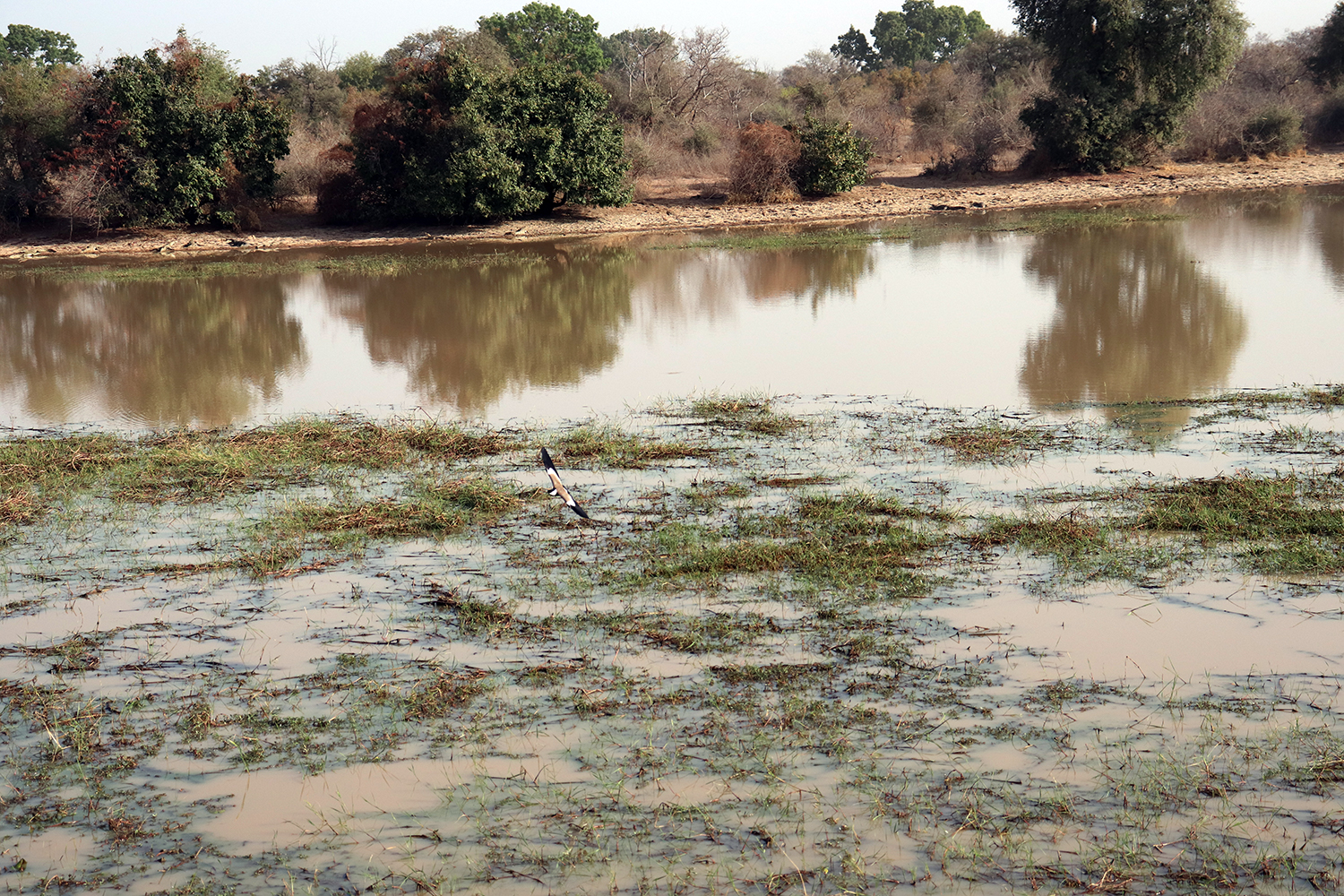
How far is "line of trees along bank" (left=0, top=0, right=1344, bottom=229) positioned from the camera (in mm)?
26078

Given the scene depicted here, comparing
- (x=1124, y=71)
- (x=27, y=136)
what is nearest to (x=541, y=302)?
(x=27, y=136)

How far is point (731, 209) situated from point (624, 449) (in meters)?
22.5

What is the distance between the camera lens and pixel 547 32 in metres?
60.6

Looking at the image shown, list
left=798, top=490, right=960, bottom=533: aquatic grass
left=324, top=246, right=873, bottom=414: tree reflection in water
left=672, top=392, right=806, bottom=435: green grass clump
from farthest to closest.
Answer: left=324, top=246, right=873, bottom=414: tree reflection in water → left=672, top=392, right=806, bottom=435: green grass clump → left=798, top=490, right=960, bottom=533: aquatic grass

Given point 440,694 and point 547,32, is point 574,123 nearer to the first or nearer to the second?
point 440,694

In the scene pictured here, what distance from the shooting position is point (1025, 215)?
26844 millimetres

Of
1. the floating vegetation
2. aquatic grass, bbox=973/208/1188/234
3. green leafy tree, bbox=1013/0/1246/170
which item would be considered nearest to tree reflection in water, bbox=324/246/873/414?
the floating vegetation

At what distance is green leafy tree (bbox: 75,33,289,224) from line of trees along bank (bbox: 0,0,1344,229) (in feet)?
0.15

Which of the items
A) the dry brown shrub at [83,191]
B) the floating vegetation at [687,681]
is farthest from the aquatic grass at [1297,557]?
the dry brown shrub at [83,191]

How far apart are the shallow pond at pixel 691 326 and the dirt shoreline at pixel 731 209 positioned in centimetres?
399

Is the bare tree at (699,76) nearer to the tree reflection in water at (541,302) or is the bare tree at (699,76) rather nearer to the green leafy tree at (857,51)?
the tree reflection in water at (541,302)

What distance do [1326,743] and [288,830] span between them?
3420mm

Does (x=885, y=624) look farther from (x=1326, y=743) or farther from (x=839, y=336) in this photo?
(x=839, y=336)

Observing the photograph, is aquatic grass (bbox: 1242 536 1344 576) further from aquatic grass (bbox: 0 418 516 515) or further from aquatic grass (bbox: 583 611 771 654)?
aquatic grass (bbox: 0 418 516 515)
